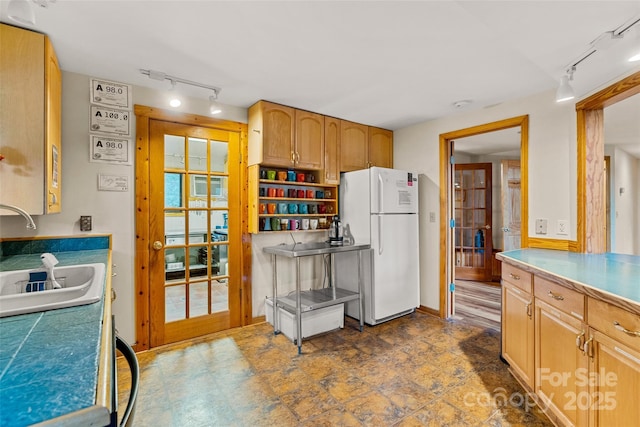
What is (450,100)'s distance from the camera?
2.90 m

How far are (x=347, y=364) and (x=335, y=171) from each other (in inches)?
78.2

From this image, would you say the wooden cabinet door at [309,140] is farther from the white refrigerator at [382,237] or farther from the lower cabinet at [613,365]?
the lower cabinet at [613,365]

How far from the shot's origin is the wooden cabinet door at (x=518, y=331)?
1884 mm

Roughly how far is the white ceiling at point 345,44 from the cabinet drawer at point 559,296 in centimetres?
134

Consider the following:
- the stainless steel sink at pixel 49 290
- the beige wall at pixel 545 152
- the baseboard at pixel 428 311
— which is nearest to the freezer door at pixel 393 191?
the beige wall at pixel 545 152

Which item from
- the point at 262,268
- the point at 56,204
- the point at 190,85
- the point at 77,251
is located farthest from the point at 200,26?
the point at 262,268

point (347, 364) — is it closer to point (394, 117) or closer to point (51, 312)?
point (51, 312)

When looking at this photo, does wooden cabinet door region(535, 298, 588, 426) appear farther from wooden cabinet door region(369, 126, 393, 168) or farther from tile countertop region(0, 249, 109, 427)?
wooden cabinet door region(369, 126, 393, 168)

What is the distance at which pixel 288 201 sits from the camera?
3404 millimetres

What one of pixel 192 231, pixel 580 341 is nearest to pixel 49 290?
pixel 192 231

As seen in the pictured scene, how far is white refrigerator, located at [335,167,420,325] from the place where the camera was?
3174 millimetres

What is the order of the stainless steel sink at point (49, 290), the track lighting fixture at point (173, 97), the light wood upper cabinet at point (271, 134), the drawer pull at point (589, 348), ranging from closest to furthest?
the stainless steel sink at point (49, 290), the drawer pull at point (589, 348), the track lighting fixture at point (173, 97), the light wood upper cabinet at point (271, 134)

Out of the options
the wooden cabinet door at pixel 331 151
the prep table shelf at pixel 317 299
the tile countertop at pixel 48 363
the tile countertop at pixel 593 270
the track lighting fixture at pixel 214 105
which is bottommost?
the prep table shelf at pixel 317 299

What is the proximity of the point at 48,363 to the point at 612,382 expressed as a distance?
188 centimetres
